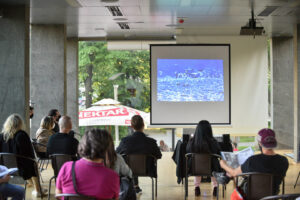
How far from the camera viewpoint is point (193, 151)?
6367 millimetres

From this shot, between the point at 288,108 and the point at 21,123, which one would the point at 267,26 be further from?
the point at 21,123

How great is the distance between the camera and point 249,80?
11.9 m

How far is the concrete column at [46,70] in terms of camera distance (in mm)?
11031

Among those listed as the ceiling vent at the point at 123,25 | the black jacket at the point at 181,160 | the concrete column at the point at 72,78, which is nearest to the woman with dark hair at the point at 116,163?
the black jacket at the point at 181,160

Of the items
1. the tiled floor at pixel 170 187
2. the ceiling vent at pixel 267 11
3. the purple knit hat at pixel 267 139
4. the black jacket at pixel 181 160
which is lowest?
the tiled floor at pixel 170 187

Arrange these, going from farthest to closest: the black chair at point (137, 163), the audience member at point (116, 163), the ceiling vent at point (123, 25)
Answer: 1. the ceiling vent at point (123, 25)
2. the black chair at point (137, 163)
3. the audience member at point (116, 163)

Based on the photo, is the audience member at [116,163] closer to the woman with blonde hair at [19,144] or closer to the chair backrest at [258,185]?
the chair backrest at [258,185]

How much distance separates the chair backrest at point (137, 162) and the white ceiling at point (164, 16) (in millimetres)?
3570

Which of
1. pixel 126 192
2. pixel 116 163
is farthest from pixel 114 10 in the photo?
pixel 126 192

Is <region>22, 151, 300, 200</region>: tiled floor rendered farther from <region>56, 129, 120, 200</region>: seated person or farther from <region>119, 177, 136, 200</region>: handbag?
<region>56, 129, 120, 200</region>: seated person

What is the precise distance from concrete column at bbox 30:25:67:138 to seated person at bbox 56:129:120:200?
8.00 metres

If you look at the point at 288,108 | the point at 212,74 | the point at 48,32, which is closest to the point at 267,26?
the point at 212,74

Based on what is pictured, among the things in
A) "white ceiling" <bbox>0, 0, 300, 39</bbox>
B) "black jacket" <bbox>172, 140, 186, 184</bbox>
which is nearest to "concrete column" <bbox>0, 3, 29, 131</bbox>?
"white ceiling" <bbox>0, 0, 300, 39</bbox>

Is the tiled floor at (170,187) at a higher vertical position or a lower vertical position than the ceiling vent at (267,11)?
lower
